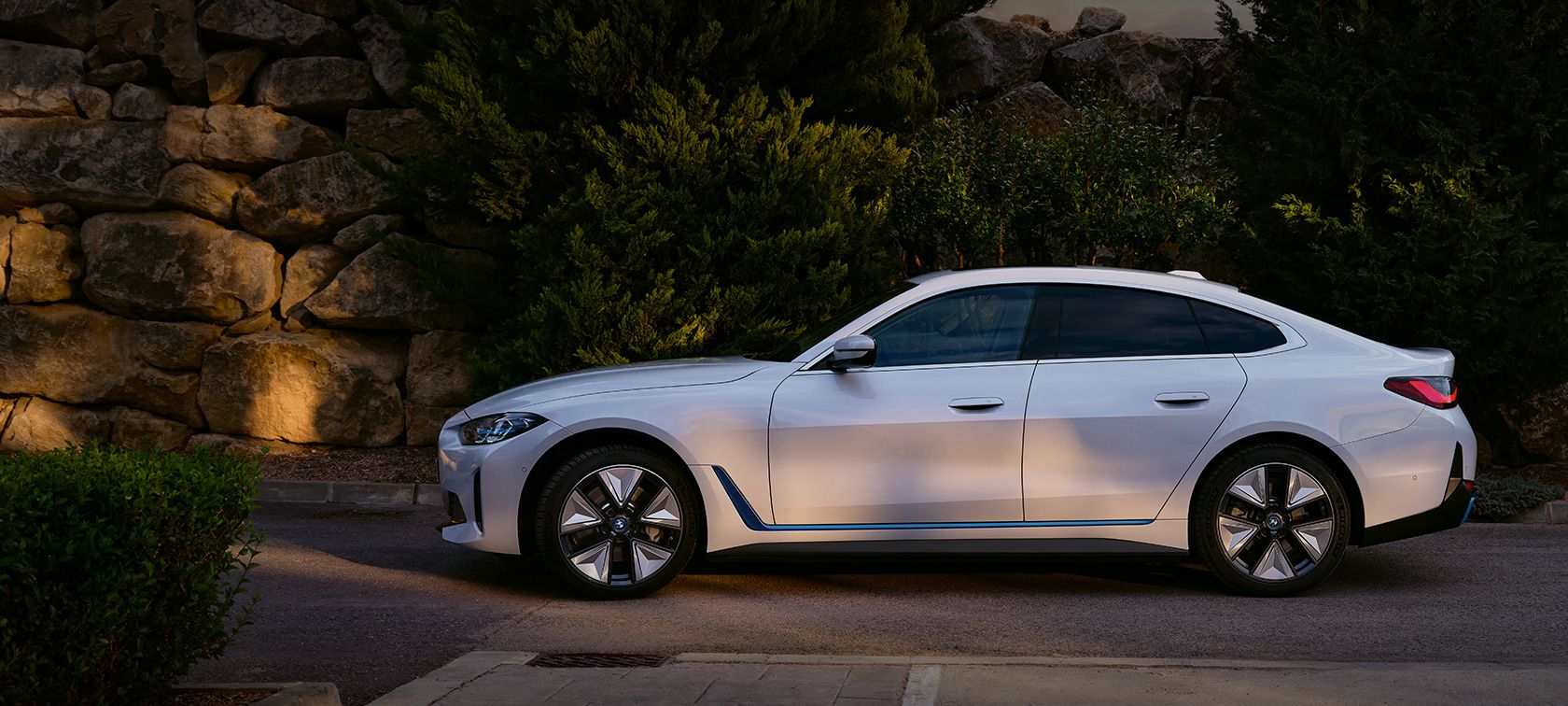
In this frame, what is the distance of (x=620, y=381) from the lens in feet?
23.7

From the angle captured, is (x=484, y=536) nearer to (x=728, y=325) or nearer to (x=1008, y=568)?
(x=1008, y=568)

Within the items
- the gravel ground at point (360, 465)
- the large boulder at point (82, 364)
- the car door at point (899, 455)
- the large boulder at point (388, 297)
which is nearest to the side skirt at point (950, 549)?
the car door at point (899, 455)

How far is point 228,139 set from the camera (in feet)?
46.6

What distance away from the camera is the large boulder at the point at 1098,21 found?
1641cm

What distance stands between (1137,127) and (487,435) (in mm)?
7155

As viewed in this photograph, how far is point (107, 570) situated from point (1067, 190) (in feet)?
30.7

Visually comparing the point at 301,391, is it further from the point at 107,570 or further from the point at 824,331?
the point at 107,570

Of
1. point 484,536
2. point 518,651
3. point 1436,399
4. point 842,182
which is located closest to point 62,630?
point 518,651

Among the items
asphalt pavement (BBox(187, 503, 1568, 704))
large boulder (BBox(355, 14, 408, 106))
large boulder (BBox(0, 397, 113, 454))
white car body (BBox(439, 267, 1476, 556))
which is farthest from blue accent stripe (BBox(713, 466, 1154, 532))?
large boulder (BBox(0, 397, 113, 454))

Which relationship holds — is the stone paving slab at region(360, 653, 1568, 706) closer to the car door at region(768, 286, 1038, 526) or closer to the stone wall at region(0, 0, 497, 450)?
the car door at region(768, 286, 1038, 526)

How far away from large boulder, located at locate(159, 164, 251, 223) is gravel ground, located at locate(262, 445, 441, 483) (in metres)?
2.56

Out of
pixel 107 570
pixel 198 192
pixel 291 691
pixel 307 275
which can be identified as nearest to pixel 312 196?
pixel 307 275

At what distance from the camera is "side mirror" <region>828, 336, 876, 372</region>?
692 centimetres

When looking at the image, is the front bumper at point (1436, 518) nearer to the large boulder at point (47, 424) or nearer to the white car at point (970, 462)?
the white car at point (970, 462)
